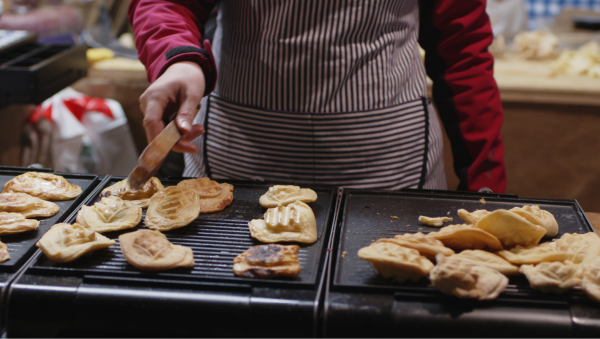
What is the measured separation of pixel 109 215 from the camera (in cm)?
123

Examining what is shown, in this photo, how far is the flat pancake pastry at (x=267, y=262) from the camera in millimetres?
1017

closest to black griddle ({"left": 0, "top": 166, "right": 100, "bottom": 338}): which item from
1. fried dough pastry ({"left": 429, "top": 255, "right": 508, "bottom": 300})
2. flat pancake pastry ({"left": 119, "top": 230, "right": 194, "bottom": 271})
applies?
flat pancake pastry ({"left": 119, "top": 230, "right": 194, "bottom": 271})

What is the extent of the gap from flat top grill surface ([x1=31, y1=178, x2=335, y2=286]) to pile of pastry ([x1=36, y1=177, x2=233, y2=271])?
0.02m

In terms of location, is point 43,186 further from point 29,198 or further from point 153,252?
point 153,252

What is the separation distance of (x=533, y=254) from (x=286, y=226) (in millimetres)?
553

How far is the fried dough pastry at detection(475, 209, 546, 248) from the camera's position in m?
1.10

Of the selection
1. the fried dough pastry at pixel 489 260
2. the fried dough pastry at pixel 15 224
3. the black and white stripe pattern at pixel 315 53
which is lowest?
the fried dough pastry at pixel 489 260

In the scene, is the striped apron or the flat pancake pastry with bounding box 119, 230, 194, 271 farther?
the striped apron

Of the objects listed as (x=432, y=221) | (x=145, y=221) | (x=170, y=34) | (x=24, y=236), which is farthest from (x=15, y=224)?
(x=432, y=221)

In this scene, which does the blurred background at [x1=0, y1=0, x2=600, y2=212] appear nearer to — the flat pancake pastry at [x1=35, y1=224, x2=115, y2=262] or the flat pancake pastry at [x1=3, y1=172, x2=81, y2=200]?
the flat pancake pastry at [x1=3, y1=172, x2=81, y2=200]

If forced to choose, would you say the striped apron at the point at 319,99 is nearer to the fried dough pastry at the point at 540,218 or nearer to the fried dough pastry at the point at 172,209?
the fried dough pastry at the point at 172,209

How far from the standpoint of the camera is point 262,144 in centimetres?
171

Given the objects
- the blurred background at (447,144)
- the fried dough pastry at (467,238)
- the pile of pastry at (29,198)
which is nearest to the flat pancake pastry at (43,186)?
the pile of pastry at (29,198)

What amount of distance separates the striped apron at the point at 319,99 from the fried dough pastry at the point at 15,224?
718 mm
